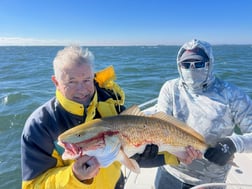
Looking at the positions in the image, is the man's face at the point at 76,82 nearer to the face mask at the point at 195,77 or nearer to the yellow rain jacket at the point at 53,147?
the yellow rain jacket at the point at 53,147

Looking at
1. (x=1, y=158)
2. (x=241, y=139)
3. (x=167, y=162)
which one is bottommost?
(x=1, y=158)

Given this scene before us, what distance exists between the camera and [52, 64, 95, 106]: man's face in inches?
81.8

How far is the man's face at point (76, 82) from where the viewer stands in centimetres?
208

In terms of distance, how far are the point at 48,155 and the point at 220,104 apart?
1581mm

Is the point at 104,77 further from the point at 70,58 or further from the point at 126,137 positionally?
the point at 126,137

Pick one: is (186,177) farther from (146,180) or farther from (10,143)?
(10,143)

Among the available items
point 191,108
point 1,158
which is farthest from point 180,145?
point 1,158

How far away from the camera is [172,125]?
2.30m

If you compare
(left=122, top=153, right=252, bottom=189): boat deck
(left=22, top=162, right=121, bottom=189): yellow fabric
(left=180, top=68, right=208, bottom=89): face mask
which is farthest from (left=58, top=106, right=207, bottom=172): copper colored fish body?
(left=122, top=153, right=252, bottom=189): boat deck

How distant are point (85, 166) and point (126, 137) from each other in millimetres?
379

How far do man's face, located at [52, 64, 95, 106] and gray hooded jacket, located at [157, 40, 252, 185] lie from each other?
0.95 metres

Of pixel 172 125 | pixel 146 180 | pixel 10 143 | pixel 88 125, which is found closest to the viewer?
pixel 88 125

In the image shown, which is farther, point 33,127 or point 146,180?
point 146,180

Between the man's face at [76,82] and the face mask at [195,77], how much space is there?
102 cm
